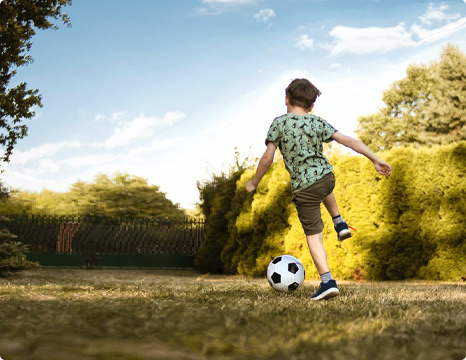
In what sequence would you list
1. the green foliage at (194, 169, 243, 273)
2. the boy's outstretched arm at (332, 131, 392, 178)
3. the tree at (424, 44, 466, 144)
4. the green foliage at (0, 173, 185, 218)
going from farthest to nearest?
the tree at (424, 44, 466, 144), the green foliage at (0, 173, 185, 218), the green foliage at (194, 169, 243, 273), the boy's outstretched arm at (332, 131, 392, 178)

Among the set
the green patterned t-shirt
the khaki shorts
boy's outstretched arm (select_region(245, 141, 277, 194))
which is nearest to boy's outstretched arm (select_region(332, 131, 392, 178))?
the green patterned t-shirt

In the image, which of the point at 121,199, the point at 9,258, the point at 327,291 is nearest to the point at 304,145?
the point at 327,291

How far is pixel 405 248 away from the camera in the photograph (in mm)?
10047

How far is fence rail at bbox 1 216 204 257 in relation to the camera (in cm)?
1622

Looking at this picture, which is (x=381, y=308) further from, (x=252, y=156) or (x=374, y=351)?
(x=252, y=156)

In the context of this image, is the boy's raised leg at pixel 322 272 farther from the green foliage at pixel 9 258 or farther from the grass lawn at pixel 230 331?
the green foliage at pixel 9 258

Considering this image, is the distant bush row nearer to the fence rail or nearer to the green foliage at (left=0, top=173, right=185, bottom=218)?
the fence rail

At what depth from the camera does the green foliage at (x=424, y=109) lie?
81.8 ft

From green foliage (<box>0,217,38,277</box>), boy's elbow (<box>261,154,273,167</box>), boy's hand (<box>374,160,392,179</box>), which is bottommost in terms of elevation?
green foliage (<box>0,217,38,277</box>)

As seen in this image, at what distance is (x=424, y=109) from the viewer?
2730cm

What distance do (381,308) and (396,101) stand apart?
3283cm

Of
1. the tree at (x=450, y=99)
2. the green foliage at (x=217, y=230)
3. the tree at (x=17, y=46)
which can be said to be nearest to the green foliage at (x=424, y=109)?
the tree at (x=450, y=99)

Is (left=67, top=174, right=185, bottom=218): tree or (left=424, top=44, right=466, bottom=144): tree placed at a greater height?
(left=424, top=44, right=466, bottom=144): tree

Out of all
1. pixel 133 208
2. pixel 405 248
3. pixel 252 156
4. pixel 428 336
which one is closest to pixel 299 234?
pixel 405 248
